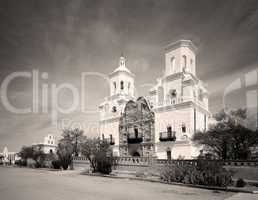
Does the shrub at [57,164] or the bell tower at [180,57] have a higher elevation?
the bell tower at [180,57]

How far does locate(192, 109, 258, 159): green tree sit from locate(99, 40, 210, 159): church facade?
4.56 meters

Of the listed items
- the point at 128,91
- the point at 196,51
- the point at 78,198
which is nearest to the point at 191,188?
the point at 78,198

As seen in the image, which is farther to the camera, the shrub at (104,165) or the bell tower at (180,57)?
the bell tower at (180,57)

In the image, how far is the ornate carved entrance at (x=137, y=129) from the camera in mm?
29078

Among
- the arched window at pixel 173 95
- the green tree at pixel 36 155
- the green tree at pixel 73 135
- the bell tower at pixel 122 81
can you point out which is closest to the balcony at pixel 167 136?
the arched window at pixel 173 95

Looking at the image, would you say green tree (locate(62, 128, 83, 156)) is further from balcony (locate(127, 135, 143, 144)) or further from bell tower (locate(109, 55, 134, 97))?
balcony (locate(127, 135, 143, 144))

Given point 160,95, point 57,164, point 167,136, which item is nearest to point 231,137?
point 167,136

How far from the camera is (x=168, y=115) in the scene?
27.4m

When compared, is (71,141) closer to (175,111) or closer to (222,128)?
(175,111)

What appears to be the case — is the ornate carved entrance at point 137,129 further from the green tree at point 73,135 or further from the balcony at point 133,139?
the green tree at point 73,135

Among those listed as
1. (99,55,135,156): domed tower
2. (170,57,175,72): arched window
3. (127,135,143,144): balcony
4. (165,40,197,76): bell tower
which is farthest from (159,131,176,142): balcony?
(99,55,135,156): domed tower

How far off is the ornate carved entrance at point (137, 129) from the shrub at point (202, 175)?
12.7 m

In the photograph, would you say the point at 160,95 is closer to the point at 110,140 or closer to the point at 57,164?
the point at 110,140

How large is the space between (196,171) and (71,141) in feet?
98.4
